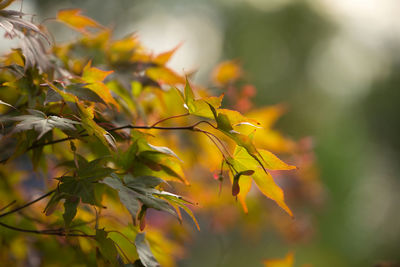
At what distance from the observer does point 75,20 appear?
81 centimetres

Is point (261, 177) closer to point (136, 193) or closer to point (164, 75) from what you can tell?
point (136, 193)

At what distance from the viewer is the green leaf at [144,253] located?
1.80 ft

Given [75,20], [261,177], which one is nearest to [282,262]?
[261,177]

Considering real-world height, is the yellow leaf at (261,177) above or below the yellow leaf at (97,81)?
below

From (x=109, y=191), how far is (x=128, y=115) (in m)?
0.14

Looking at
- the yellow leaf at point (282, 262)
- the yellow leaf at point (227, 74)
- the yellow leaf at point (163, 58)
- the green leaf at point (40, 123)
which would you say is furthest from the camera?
the yellow leaf at point (227, 74)

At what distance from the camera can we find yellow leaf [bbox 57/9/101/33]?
Answer: 0.79 meters

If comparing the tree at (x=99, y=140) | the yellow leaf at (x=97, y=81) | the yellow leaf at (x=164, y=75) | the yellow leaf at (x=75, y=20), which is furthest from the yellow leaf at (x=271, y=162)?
the yellow leaf at (x=75, y=20)

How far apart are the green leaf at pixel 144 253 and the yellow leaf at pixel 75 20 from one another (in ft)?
1.43

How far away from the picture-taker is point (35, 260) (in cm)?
88

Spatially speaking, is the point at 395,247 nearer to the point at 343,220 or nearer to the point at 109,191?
the point at 343,220

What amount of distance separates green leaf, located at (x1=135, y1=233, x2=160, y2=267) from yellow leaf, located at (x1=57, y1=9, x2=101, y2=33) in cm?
43

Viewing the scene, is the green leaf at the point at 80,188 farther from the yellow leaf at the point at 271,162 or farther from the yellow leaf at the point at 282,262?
the yellow leaf at the point at 282,262

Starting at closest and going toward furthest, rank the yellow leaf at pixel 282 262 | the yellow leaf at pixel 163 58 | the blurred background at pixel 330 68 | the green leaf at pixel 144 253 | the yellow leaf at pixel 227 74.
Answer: the green leaf at pixel 144 253 < the yellow leaf at pixel 282 262 < the yellow leaf at pixel 163 58 < the yellow leaf at pixel 227 74 < the blurred background at pixel 330 68
